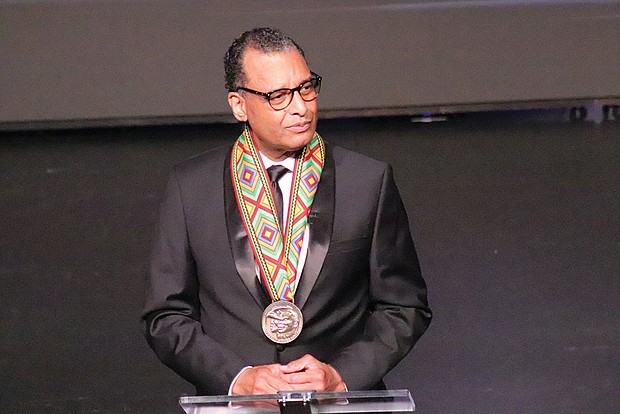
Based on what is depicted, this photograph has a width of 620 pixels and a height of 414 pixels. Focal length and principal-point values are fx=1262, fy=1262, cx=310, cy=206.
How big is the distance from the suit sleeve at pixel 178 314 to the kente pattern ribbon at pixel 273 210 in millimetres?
143

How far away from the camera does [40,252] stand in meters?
5.62

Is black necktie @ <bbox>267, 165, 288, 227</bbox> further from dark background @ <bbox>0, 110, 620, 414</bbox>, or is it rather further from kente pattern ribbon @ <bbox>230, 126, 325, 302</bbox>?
dark background @ <bbox>0, 110, 620, 414</bbox>

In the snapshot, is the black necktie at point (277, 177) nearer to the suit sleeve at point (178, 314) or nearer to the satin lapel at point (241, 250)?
the satin lapel at point (241, 250)

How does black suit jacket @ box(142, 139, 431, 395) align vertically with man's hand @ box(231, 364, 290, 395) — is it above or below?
above

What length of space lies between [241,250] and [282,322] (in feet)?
0.57

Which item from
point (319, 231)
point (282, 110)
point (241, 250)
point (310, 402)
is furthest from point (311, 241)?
point (310, 402)

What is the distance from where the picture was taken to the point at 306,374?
7.34 ft

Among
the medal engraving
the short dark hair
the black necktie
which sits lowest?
the medal engraving

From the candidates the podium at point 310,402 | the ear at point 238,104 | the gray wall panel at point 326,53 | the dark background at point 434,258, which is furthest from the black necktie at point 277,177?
the gray wall panel at point 326,53

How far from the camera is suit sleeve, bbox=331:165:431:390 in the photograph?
7.92 feet

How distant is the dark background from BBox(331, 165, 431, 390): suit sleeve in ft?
5.22

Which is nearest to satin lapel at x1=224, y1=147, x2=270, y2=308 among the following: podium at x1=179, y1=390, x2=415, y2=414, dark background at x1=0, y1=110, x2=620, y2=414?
podium at x1=179, y1=390, x2=415, y2=414

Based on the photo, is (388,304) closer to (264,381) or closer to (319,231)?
(319,231)

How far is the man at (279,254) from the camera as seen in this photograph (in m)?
2.38
